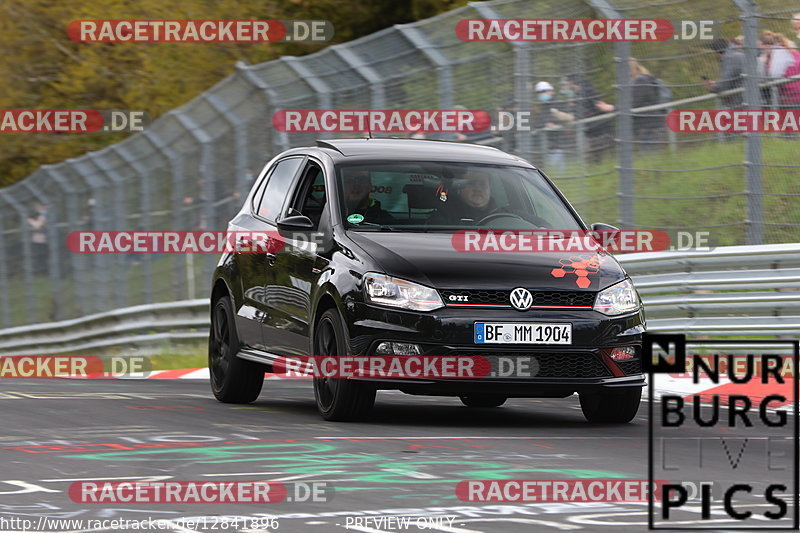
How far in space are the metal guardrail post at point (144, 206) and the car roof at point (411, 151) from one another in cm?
1167

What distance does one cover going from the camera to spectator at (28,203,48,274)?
97.0ft

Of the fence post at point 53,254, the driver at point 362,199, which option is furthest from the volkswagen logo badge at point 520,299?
the fence post at point 53,254

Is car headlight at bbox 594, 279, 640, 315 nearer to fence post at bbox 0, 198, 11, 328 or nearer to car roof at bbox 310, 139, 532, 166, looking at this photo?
car roof at bbox 310, 139, 532, 166

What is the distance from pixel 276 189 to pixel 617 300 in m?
3.18

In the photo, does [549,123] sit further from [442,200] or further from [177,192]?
[177,192]

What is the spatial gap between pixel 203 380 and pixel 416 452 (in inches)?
298

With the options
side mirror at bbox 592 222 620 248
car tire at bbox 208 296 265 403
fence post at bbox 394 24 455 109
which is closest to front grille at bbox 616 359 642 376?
side mirror at bbox 592 222 620 248

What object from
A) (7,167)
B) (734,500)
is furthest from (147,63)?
(734,500)

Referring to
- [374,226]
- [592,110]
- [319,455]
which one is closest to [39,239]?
[592,110]

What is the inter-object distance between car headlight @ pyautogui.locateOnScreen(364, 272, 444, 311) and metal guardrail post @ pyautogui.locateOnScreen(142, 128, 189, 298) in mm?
12376

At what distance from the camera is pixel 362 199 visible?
11.8 meters

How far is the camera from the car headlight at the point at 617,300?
35.9 feet

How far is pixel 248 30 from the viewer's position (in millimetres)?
37719

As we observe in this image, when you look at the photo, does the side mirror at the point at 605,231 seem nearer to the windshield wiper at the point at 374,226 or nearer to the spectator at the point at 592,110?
the windshield wiper at the point at 374,226
